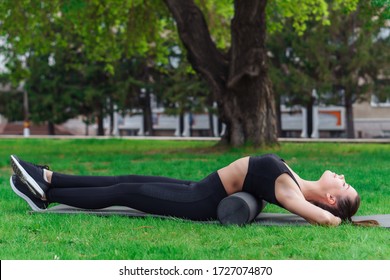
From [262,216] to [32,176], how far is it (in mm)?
2349

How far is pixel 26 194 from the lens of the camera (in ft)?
25.4

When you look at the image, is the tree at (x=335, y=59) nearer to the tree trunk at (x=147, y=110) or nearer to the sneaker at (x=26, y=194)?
the tree trunk at (x=147, y=110)

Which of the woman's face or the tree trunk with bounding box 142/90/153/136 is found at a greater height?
the tree trunk with bounding box 142/90/153/136

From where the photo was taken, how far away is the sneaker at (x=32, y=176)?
745 centimetres

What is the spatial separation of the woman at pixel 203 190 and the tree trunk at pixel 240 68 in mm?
12502

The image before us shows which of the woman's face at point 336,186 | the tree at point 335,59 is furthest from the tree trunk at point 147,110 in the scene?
the woman's face at point 336,186

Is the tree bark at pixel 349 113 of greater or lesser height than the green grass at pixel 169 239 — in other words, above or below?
above

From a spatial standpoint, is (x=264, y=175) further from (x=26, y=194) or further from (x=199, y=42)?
→ (x=199, y=42)

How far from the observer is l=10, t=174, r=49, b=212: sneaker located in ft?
25.0

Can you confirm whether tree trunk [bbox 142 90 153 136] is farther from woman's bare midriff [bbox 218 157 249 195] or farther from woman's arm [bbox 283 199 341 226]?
woman's arm [bbox 283 199 341 226]

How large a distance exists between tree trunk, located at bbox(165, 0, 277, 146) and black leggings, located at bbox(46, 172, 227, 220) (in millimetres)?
12455

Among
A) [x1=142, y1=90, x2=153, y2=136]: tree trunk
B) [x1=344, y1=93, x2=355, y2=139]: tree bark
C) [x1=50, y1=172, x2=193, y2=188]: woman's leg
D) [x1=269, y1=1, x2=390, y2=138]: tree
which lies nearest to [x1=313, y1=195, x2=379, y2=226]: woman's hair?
[x1=50, y1=172, x2=193, y2=188]: woman's leg

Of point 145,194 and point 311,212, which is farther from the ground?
point 145,194

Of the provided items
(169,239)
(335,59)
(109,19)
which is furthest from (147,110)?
(169,239)
